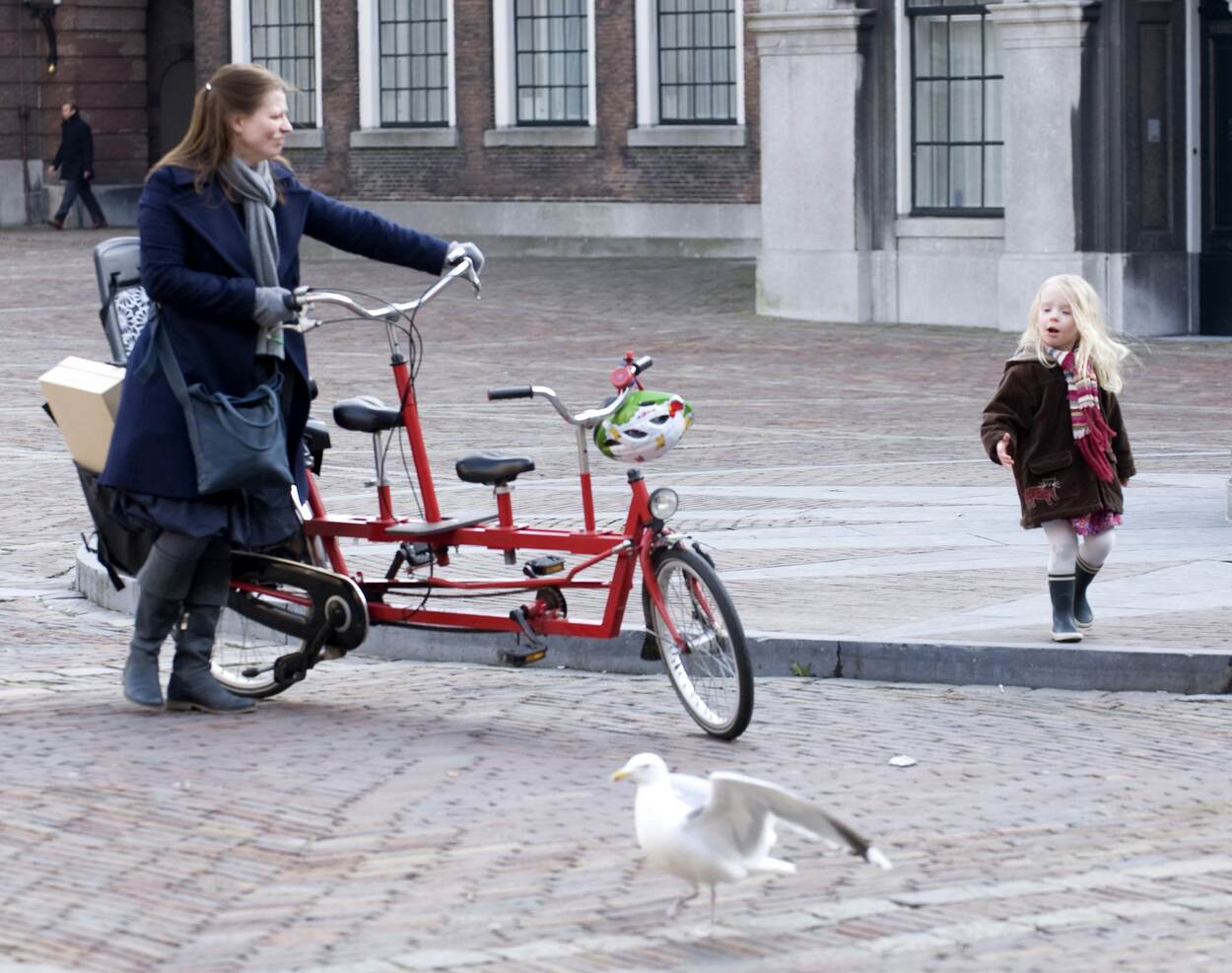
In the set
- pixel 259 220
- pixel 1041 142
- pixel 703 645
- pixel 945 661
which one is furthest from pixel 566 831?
pixel 1041 142

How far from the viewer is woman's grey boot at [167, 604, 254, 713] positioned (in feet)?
23.3

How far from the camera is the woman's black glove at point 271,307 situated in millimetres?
6715

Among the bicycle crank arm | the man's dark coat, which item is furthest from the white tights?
the man's dark coat

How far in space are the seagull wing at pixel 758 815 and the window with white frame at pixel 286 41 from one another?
30328 millimetres

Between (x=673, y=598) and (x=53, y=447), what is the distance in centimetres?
780

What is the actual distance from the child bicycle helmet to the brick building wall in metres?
24.0

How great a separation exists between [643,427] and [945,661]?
1.44m

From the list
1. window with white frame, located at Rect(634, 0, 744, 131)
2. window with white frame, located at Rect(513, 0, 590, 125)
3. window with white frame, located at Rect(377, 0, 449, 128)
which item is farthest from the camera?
window with white frame, located at Rect(377, 0, 449, 128)

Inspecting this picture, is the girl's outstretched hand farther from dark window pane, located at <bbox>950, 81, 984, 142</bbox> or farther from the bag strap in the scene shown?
dark window pane, located at <bbox>950, 81, 984, 142</bbox>

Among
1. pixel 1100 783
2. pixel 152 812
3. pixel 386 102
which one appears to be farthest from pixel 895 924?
pixel 386 102

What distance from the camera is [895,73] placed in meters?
21.7

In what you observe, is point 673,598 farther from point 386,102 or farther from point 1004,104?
point 386,102

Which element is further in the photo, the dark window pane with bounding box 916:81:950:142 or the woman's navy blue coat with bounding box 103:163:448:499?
the dark window pane with bounding box 916:81:950:142

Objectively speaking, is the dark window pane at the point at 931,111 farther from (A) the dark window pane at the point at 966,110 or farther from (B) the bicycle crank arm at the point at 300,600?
(B) the bicycle crank arm at the point at 300,600
